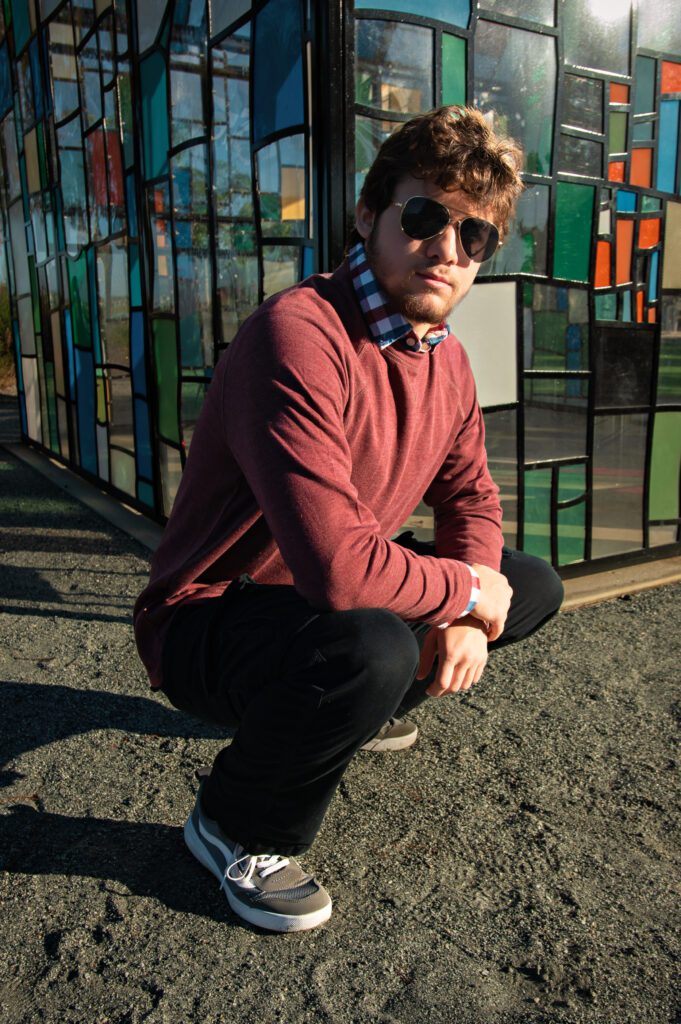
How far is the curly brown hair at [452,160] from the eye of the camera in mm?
2104

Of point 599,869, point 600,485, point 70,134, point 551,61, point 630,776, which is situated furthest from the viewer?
point 70,134

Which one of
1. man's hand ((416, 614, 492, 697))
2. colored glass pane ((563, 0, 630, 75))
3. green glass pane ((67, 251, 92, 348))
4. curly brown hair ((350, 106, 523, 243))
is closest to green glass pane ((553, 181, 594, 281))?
colored glass pane ((563, 0, 630, 75))

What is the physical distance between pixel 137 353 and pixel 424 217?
329cm

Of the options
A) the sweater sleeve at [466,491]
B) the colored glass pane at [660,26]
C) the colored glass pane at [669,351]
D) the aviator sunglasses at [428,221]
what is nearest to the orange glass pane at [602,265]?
the colored glass pane at [669,351]

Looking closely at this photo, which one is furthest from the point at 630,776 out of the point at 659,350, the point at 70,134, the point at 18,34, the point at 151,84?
the point at 18,34

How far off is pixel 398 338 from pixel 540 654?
1645mm

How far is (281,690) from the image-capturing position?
74.2 inches

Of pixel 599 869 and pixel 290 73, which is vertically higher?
pixel 290 73

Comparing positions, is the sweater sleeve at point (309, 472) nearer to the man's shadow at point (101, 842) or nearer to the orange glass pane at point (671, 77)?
the man's shadow at point (101, 842)

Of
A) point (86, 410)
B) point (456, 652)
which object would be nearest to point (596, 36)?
point (456, 652)

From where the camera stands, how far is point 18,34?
6645mm

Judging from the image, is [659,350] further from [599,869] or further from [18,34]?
[18,34]

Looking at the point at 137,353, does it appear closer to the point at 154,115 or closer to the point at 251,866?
the point at 154,115

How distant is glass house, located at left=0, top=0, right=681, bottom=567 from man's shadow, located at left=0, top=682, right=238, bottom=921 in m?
1.79
